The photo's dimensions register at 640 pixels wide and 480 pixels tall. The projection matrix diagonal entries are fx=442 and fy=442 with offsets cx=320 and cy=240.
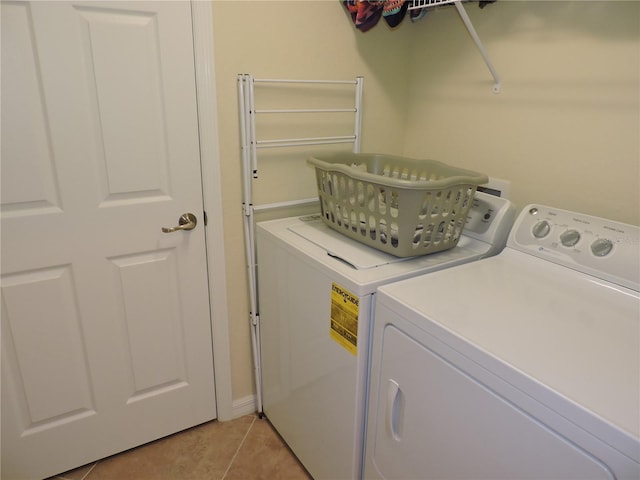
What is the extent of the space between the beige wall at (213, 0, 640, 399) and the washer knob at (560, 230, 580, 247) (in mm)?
182

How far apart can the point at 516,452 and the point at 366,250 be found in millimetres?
731

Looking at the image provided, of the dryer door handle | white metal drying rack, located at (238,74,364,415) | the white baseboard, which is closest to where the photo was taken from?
the dryer door handle

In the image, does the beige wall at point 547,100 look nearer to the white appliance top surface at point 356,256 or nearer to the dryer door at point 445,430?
the white appliance top surface at point 356,256

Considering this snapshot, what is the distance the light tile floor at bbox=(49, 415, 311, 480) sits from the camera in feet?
5.80

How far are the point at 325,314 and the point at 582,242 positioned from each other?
2.59 ft

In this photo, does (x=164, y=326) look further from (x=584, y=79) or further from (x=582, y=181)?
(x=584, y=79)

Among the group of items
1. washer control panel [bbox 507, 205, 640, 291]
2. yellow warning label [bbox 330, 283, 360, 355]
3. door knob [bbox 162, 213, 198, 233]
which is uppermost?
washer control panel [bbox 507, 205, 640, 291]

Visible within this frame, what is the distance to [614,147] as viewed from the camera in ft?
4.42

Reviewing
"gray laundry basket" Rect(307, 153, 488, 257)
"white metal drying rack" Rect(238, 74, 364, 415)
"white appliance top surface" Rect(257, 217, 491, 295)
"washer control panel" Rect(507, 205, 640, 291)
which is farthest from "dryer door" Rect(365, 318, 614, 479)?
"white metal drying rack" Rect(238, 74, 364, 415)

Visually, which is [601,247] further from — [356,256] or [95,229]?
[95,229]

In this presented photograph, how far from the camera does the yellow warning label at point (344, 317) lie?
1.26 metres

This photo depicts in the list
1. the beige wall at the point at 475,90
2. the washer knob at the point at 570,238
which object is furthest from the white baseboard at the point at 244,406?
the washer knob at the point at 570,238

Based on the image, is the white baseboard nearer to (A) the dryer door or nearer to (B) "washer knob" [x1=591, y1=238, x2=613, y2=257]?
(A) the dryer door

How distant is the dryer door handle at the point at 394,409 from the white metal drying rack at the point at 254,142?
33.3 inches
